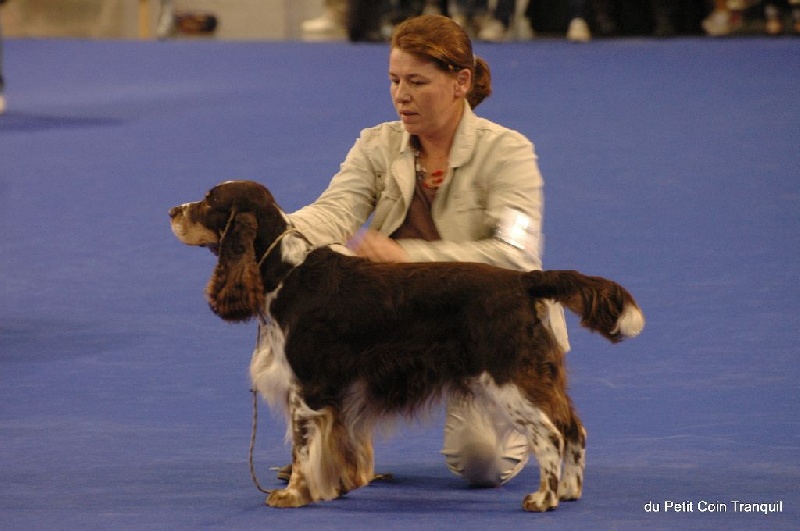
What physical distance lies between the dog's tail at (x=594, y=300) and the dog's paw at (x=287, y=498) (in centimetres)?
83

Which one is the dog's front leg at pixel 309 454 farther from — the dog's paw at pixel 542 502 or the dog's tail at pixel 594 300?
the dog's tail at pixel 594 300

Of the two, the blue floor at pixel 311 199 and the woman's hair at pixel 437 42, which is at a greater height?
the woman's hair at pixel 437 42

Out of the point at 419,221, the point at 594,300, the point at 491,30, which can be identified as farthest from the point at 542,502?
the point at 491,30

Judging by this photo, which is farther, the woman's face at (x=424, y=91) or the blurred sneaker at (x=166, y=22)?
the blurred sneaker at (x=166, y=22)

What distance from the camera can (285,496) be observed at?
12.9 ft

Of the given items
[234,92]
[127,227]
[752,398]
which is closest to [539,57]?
[234,92]

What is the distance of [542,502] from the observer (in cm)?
385

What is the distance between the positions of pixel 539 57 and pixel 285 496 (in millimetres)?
9825

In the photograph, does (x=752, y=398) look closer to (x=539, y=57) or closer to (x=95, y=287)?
(x=95, y=287)

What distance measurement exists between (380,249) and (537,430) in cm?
66

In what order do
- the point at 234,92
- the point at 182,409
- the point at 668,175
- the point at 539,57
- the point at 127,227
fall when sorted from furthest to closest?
the point at 539,57
the point at 234,92
the point at 668,175
the point at 127,227
the point at 182,409

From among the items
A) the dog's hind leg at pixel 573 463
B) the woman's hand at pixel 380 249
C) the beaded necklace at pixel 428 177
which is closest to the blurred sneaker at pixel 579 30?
the beaded necklace at pixel 428 177

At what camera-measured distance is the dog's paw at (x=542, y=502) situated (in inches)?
152

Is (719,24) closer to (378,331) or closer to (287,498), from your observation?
(378,331)
